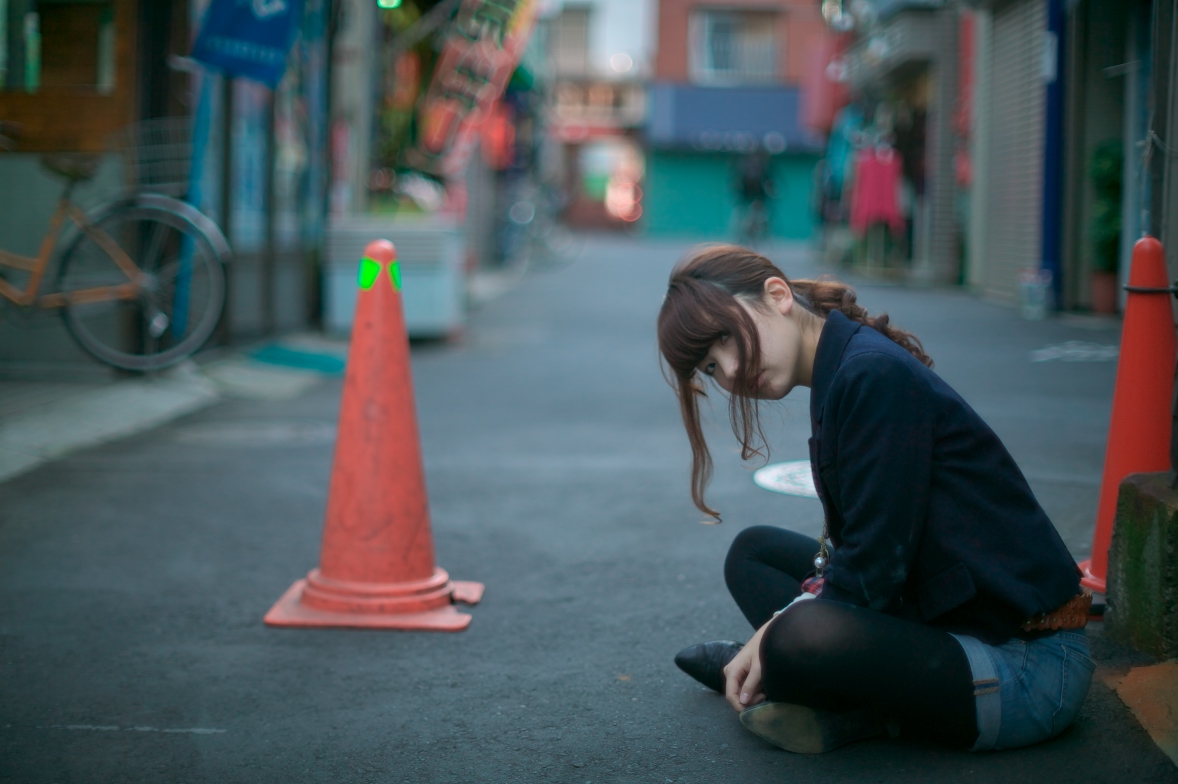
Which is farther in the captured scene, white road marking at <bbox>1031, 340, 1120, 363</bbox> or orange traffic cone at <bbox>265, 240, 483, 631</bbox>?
white road marking at <bbox>1031, 340, 1120, 363</bbox>

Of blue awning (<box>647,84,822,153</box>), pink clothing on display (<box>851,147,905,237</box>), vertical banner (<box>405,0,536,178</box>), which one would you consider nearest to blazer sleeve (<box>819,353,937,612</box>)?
vertical banner (<box>405,0,536,178</box>)

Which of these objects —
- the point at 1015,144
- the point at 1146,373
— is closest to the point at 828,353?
the point at 1146,373

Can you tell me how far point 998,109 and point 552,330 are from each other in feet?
21.0

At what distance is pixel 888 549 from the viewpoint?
2309 mm

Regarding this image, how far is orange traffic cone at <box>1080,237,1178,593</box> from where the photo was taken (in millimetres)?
3248

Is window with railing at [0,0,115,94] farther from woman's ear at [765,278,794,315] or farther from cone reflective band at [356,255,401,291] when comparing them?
woman's ear at [765,278,794,315]

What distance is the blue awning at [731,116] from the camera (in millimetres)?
42250

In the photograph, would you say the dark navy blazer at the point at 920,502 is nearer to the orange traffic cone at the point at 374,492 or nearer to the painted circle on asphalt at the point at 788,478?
the orange traffic cone at the point at 374,492

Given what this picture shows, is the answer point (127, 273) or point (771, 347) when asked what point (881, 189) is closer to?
point (127, 273)

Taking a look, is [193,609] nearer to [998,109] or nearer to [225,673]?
[225,673]

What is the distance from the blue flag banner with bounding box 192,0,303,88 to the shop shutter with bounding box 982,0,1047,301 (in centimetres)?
783

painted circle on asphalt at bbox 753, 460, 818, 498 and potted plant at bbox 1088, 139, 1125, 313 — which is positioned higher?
potted plant at bbox 1088, 139, 1125, 313

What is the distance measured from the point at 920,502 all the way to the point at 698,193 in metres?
42.0

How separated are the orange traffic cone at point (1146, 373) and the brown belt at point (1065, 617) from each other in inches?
34.8
